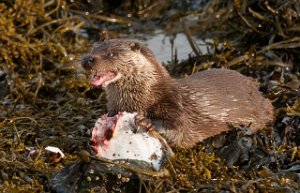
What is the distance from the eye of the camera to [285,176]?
141 inches

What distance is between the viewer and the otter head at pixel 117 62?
3.81m

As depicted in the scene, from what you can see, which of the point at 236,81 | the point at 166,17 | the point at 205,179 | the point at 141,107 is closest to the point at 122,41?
the point at 141,107

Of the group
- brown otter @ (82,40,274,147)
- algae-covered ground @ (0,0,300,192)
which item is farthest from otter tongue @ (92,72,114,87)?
algae-covered ground @ (0,0,300,192)

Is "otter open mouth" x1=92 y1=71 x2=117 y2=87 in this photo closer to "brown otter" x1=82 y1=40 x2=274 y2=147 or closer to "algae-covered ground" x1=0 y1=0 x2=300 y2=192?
"brown otter" x1=82 y1=40 x2=274 y2=147

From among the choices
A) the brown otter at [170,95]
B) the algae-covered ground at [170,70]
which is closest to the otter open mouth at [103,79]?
the brown otter at [170,95]

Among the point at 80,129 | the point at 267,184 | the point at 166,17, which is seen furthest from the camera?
the point at 166,17

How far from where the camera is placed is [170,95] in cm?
405

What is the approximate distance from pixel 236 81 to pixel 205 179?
1.02 m

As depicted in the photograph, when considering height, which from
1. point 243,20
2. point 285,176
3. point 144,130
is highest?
point 243,20

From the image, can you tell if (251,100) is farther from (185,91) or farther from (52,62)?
(52,62)

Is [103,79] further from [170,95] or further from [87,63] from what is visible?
[170,95]

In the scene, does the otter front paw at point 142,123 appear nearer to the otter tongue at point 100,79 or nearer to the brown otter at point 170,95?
the brown otter at point 170,95

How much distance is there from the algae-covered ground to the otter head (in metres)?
0.12

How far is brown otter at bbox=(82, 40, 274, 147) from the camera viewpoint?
3.90 metres
